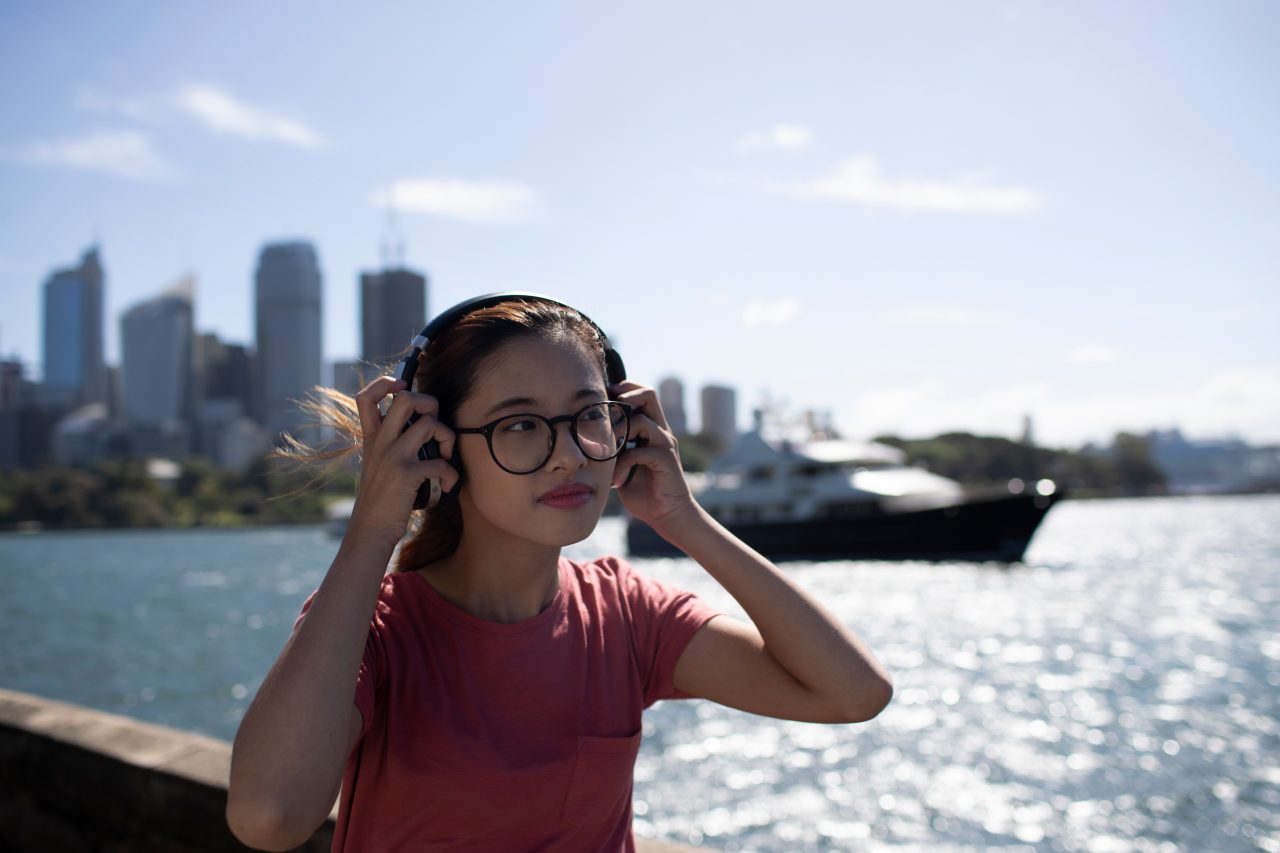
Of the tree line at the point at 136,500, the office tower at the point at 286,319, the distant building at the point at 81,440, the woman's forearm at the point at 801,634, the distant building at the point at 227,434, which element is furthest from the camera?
the office tower at the point at 286,319

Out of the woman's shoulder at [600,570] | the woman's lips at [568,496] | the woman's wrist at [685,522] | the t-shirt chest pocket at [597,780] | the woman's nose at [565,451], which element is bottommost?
the t-shirt chest pocket at [597,780]

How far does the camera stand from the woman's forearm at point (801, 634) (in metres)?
1.51

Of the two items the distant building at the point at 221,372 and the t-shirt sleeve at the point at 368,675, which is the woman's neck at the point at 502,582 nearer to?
the t-shirt sleeve at the point at 368,675

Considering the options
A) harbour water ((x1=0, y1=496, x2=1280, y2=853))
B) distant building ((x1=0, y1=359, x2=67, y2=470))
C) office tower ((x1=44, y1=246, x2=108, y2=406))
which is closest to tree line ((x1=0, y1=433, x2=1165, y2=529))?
distant building ((x1=0, y1=359, x2=67, y2=470))

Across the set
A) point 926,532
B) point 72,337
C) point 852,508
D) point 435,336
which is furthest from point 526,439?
point 72,337

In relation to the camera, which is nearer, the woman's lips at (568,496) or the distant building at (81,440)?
the woman's lips at (568,496)

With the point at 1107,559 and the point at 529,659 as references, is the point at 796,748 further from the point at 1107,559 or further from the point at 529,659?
the point at 1107,559

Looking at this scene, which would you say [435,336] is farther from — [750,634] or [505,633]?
[750,634]

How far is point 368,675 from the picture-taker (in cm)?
129

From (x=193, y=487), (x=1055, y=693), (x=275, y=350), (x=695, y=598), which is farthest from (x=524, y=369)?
(x=275, y=350)

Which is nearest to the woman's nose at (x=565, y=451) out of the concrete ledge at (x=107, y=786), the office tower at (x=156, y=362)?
the concrete ledge at (x=107, y=786)

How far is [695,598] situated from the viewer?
167cm

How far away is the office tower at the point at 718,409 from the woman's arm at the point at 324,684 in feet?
369

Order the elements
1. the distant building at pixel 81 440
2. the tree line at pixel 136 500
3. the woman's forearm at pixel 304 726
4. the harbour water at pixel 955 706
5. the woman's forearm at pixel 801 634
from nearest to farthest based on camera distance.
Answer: the woman's forearm at pixel 304 726
the woman's forearm at pixel 801 634
the harbour water at pixel 955 706
the tree line at pixel 136 500
the distant building at pixel 81 440
